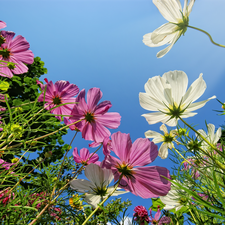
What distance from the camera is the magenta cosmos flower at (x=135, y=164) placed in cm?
51

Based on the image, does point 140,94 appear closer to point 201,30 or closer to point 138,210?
point 201,30

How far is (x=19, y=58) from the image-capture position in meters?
0.94

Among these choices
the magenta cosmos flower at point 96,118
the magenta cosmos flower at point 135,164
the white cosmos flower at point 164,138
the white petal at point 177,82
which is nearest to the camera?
the magenta cosmos flower at point 135,164

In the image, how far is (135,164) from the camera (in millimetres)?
542

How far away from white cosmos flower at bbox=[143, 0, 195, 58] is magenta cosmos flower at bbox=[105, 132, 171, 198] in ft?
1.12

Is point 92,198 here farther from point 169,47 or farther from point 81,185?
point 169,47

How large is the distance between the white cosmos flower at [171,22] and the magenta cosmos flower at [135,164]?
0.34 m

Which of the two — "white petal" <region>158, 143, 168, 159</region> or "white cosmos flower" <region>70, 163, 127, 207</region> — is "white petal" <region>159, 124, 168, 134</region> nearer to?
"white petal" <region>158, 143, 168, 159</region>

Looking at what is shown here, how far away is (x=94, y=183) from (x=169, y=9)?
26.6 inches

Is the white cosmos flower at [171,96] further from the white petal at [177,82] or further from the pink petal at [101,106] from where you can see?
the pink petal at [101,106]

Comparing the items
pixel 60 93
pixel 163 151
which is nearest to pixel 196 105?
pixel 163 151

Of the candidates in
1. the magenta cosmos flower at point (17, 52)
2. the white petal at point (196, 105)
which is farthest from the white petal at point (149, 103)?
the magenta cosmos flower at point (17, 52)

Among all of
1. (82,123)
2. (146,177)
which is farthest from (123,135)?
(82,123)

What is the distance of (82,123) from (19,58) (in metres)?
0.54
